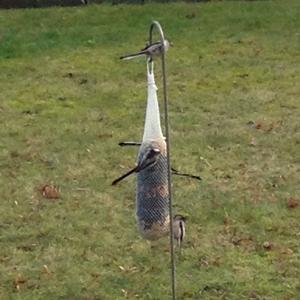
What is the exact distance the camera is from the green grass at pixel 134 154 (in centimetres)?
436

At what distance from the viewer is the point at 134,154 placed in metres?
6.06

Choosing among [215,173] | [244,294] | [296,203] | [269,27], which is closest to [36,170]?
[215,173]

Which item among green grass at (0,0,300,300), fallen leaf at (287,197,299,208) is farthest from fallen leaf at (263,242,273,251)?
fallen leaf at (287,197,299,208)

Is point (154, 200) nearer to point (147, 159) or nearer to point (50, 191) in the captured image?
point (147, 159)

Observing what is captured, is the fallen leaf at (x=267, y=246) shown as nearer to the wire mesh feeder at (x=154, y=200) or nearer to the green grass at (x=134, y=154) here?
the green grass at (x=134, y=154)

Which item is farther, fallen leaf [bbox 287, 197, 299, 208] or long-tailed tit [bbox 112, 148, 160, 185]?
fallen leaf [bbox 287, 197, 299, 208]

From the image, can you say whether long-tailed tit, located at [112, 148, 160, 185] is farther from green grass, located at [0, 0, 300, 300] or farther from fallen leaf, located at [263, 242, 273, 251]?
fallen leaf, located at [263, 242, 273, 251]

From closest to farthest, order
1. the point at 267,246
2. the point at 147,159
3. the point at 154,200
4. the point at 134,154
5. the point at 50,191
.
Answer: the point at 147,159 < the point at 154,200 < the point at 267,246 < the point at 50,191 < the point at 134,154

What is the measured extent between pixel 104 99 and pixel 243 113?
1.22m

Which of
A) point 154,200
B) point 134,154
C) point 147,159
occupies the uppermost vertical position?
point 147,159

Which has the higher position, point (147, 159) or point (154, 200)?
point (147, 159)

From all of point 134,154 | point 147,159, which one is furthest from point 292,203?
point 147,159

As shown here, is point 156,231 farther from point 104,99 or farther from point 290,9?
point 290,9

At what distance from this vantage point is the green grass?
14.3ft
